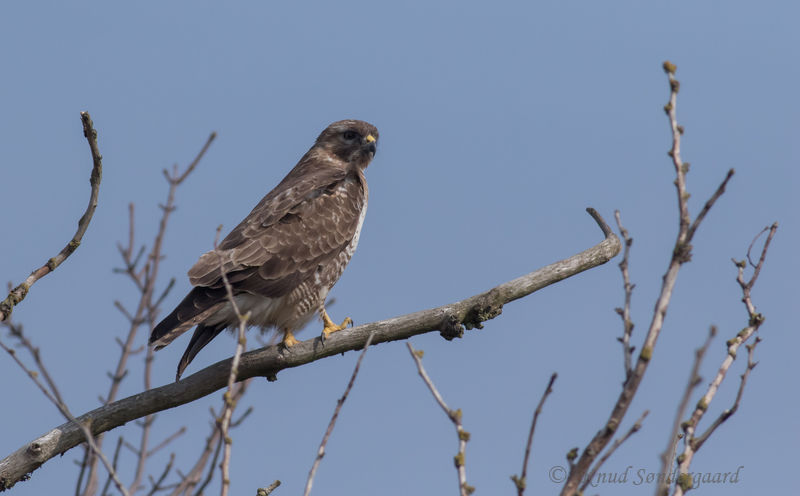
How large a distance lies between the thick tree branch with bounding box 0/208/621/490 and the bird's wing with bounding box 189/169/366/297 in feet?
3.15

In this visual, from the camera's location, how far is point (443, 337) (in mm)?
5477

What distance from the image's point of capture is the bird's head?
835cm

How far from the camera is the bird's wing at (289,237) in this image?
664 cm

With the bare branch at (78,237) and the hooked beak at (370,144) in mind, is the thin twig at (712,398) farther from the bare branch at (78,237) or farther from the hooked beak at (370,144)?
the hooked beak at (370,144)

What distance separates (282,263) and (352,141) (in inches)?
77.8

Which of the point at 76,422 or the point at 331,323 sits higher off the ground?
the point at 331,323

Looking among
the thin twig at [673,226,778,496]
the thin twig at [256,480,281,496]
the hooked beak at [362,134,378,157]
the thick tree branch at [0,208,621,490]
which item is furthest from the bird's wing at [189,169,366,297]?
the thin twig at [673,226,778,496]

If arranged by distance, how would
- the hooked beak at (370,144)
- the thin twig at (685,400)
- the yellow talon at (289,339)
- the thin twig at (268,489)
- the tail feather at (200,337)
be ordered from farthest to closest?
the hooked beak at (370,144) < the yellow talon at (289,339) < the tail feather at (200,337) < the thin twig at (268,489) < the thin twig at (685,400)

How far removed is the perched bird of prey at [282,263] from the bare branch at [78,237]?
119 cm

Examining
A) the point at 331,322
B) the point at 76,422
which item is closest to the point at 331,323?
the point at 331,322

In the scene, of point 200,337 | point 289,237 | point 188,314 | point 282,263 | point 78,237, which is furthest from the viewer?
point 289,237

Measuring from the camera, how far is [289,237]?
22.9ft

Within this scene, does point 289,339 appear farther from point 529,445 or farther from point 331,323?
point 529,445

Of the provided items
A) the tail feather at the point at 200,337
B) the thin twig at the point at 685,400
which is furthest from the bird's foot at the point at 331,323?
the thin twig at the point at 685,400
